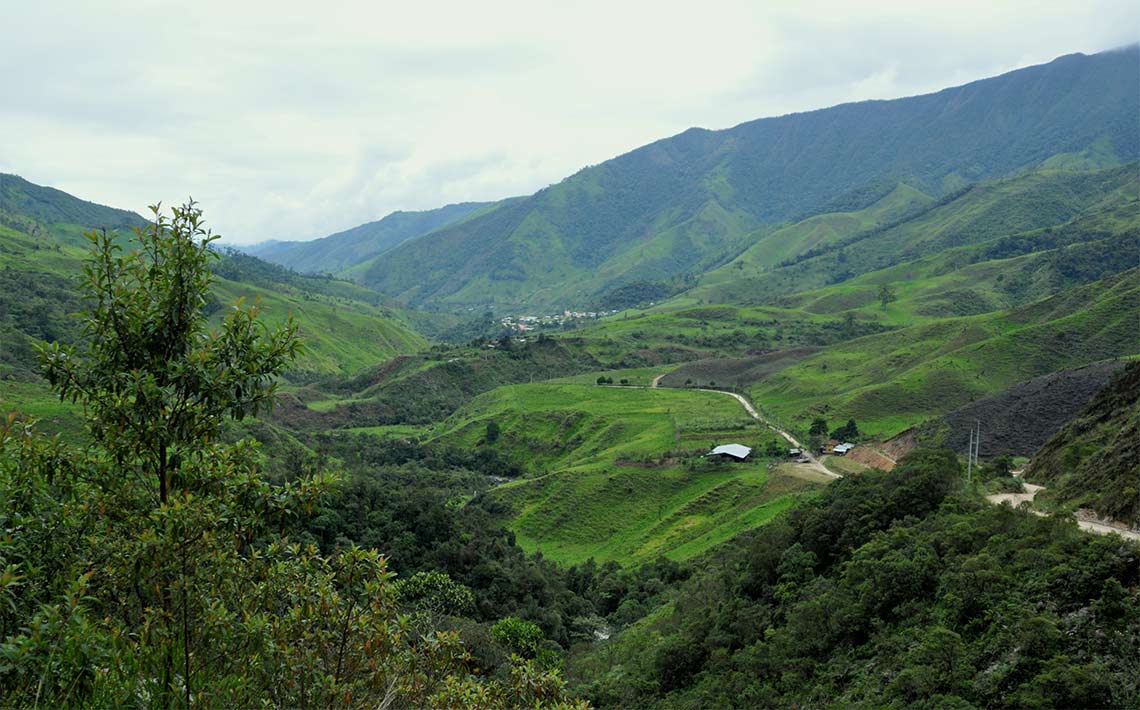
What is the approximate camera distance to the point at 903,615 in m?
24.3

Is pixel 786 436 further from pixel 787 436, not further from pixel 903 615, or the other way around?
pixel 903 615

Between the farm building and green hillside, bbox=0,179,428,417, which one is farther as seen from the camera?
green hillside, bbox=0,179,428,417

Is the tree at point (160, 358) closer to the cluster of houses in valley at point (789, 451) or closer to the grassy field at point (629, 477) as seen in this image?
the grassy field at point (629, 477)

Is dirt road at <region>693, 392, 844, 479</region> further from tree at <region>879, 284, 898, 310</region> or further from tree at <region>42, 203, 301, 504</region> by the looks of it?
tree at <region>879, 284, 898, 310</region>

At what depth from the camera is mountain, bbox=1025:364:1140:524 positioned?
27.5m

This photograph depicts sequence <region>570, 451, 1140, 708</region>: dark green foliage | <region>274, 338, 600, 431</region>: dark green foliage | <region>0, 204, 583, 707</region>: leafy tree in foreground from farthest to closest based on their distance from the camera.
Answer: <region>274, 338, 600, 431</region>: dark green foliage, <region>570, 451, 1140, 708</region>: dark green foliage, <region>0, 204, 583, 707</region>: leafy tree in foreground

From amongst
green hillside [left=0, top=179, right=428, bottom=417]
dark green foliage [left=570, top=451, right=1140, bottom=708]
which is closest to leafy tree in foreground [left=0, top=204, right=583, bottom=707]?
dark green foliage [left=570, top=451, right=1140, bottom=708]

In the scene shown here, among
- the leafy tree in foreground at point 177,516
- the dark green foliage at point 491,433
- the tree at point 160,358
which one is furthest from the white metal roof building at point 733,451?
the tree at point 160,358

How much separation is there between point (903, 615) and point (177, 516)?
80.5 feet

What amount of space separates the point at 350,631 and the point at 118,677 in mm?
2045

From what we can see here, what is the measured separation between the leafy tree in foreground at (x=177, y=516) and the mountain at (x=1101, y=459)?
2906cm

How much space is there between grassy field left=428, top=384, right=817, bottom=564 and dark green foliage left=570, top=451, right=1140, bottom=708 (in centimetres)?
2421

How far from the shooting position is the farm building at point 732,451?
249ft

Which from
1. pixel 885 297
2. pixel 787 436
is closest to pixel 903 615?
pixel 787 436
